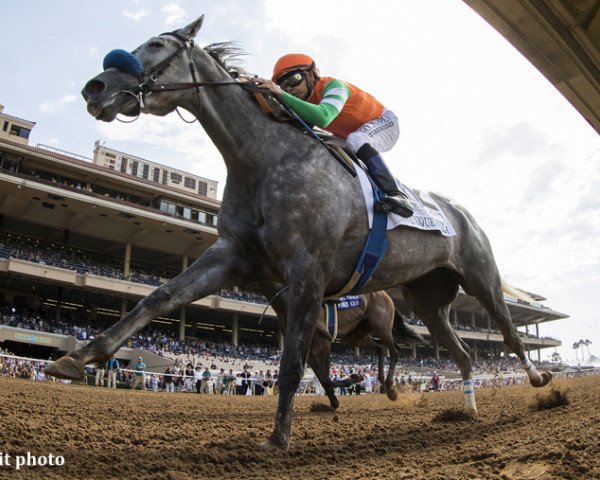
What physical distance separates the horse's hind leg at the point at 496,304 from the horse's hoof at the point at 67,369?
160 inches

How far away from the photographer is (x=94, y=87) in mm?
3547

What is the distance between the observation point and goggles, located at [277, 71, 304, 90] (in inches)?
178

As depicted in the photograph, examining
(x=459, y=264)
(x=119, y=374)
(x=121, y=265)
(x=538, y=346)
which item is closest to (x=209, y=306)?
(x=121, y=265)

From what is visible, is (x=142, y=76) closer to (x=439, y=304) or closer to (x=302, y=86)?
(x=302, y=86)

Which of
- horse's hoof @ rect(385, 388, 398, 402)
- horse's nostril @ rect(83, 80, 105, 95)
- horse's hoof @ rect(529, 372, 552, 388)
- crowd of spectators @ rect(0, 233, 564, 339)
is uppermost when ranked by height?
crowd of spectators @ rect(0, 233, 564, 339)

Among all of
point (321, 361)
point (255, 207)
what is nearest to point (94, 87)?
point (255, 207)

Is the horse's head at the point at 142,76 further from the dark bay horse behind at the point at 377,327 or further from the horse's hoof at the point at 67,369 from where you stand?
the dark bay horse behind at the point at 377,327

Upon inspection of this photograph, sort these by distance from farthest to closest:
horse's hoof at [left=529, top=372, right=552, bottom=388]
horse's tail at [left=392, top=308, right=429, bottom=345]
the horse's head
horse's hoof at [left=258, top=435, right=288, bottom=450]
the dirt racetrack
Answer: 1. horse's tail at [left=392, top=308, right=429, bottom=345]
2. horse's hoof at [left=529, top=372, right=552, bottom=388]
3. the horse's head
4. horse's hoof at [left=258, top=435, right=288, bottom=450]
5. the dirt racetrack

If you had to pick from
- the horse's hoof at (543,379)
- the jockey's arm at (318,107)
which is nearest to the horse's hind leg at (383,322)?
the horse's hoof at (543,379)

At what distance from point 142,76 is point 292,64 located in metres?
1.39

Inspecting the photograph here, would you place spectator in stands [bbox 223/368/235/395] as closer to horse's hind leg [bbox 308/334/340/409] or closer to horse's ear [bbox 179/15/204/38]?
horse's hind leg [bbox 308/334/340/409]

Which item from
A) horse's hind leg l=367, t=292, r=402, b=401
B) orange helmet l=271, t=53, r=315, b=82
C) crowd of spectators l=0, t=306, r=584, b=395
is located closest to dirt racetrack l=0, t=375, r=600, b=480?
orange helmet l=271, t=53, r=315, b=82

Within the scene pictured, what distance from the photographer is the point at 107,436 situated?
135 inches

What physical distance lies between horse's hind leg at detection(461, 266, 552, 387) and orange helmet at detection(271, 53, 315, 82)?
281 cm
